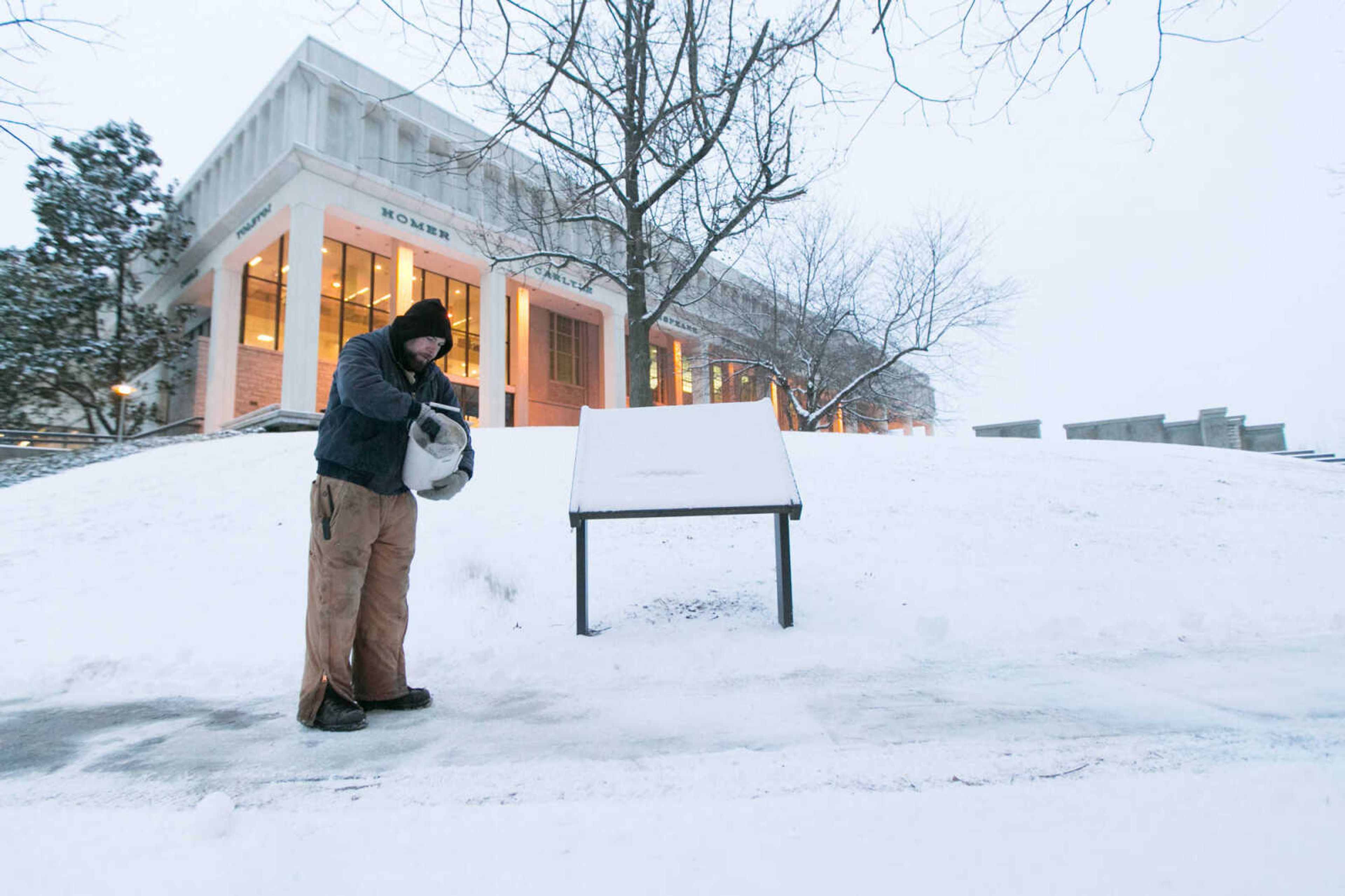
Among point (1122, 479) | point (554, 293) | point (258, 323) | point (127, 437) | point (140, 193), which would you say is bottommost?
point (1122, 479)

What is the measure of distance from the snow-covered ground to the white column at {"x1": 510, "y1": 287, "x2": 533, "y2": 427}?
57.7 ft

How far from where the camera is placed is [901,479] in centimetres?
842

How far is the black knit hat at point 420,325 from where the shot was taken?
3.31 m

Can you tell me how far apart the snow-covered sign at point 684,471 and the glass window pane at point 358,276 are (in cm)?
2159

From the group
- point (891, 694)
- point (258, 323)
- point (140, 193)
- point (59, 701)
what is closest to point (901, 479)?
point (891, 694)

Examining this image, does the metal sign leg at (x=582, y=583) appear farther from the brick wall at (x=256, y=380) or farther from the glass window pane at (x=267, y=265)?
the glass window pane at (x=267, y=265)

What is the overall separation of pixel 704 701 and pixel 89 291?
85.5 ft

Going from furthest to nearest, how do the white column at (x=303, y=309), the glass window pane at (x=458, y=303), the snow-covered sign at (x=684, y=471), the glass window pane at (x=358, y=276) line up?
the glass window pane at (x=458, y=303) → the glass window pane at (x=358, y=276) → the white column at (x=303, y=309) → the snow-covered sign at (x=684, y=471)

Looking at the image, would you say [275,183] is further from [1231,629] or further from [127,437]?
[1231,629]

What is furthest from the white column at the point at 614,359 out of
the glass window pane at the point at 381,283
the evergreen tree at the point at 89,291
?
the evergreen tree at the point at 89,291

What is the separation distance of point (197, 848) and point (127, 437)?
26.3m

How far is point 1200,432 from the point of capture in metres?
19.4

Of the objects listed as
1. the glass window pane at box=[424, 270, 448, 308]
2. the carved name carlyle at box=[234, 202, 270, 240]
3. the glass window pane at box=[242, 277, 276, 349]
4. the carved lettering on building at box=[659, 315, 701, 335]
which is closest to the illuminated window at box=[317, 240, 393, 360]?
the glass window pane at box=[424, 270, 448, 308]

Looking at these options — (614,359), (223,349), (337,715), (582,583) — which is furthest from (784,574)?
(614,359)
